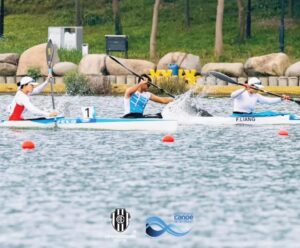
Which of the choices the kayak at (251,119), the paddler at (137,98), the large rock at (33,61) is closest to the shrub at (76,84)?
the large rock at (33,61)

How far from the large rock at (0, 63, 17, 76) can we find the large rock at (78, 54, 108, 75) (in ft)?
11.9

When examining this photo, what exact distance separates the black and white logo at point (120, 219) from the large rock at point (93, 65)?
3916 centimetres

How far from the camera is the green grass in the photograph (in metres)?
74.1

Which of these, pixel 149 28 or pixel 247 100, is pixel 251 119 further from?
pixel 149 28

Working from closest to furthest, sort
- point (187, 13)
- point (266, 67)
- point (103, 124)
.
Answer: point (103, 124) → point (266, 67) → point (187, 13)

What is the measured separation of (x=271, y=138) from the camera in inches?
1476

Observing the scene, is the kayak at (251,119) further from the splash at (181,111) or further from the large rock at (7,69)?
the large rock at (7,69)

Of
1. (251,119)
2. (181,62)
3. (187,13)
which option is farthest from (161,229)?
(187,13)

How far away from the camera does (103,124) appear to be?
3900cm

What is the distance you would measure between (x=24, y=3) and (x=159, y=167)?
68.8 metres

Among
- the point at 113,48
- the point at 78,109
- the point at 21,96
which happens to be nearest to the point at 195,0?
the point at 113,48

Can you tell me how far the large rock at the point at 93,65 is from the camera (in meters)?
61.6

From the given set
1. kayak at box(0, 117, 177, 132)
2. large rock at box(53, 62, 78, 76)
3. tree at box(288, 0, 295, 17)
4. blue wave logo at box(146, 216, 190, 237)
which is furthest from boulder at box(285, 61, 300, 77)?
blue wave logo at box(146, 216, 190, 237)

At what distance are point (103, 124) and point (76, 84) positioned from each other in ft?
62.8
